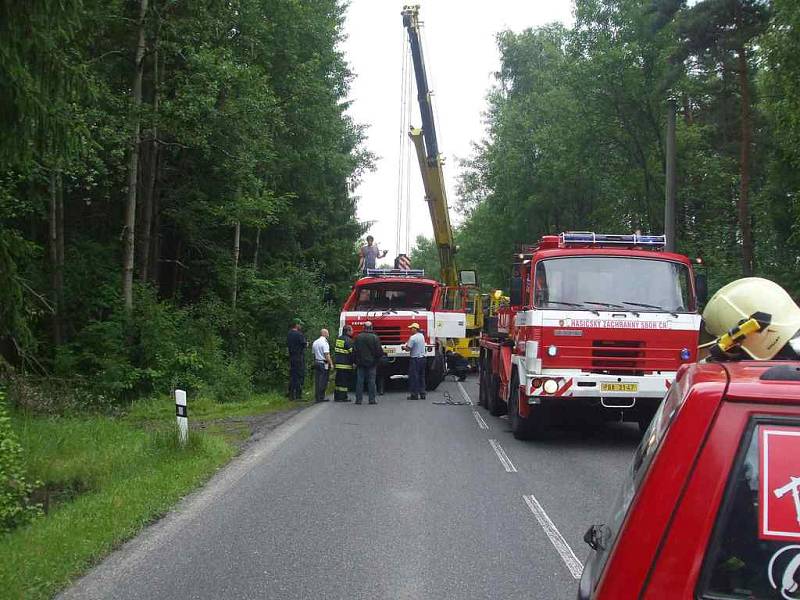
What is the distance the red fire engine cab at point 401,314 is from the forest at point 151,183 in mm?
3685

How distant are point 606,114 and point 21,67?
98.1 feet

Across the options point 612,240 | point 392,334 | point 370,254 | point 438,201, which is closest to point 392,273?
point 392,334

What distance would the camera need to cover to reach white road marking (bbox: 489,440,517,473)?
10.9 m

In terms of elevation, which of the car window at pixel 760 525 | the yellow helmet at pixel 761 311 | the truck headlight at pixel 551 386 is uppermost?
the yellow helmet at pixel 761 311

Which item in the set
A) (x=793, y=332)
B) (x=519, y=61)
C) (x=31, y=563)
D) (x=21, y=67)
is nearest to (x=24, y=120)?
(x=21, y=67)

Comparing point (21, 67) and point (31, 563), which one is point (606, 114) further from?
point (31, 563)

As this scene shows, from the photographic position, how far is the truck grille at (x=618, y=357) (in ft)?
40.3

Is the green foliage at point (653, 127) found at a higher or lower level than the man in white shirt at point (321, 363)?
higher

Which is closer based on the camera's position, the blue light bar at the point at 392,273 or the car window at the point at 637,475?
the car window at the point at 637,475

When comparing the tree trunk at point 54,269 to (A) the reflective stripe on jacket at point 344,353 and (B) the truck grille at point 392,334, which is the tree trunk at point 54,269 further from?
(B) the truck grille at point 392,334

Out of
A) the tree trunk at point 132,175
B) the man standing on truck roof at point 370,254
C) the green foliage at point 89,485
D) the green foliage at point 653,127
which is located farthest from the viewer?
the man standing on truck roof at point 370,254

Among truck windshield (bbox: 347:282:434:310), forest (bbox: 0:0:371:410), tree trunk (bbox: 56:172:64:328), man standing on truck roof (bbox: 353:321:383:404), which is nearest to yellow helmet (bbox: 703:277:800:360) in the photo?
forest (bbox: 0:0:371:410)

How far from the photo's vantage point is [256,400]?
21766mm

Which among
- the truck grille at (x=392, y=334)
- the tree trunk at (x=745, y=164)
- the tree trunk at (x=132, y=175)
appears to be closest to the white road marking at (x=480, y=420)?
the truck grille at (x=392, y=334)
